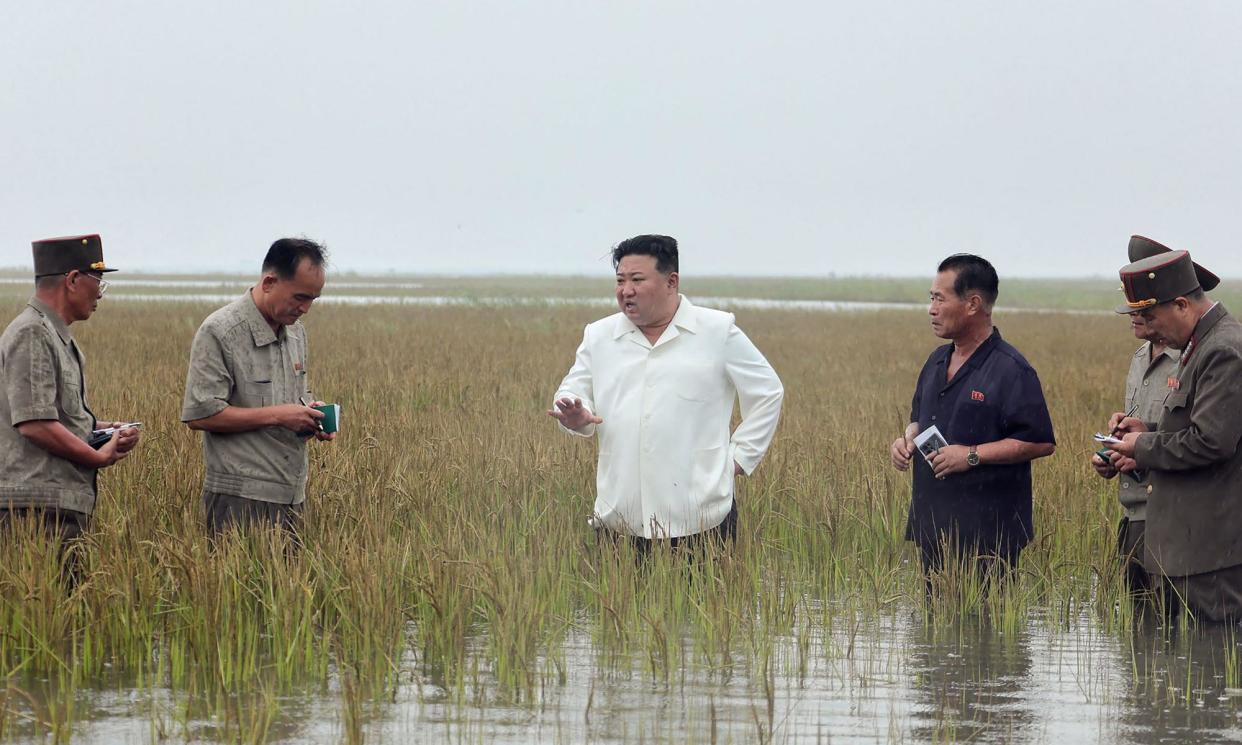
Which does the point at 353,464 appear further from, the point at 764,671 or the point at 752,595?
the point at 764,671

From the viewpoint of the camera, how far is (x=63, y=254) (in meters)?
4.76

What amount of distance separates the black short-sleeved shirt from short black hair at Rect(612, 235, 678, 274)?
1188 millimetres

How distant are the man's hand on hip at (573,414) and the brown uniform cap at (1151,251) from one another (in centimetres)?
234

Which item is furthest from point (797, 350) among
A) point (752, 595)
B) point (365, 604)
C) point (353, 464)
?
point (365, 604)

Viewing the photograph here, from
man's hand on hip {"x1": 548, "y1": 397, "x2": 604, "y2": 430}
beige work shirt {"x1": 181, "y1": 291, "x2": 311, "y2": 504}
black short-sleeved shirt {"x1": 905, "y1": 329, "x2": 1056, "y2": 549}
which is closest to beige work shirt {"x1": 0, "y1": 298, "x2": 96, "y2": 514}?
beige work shirt {"x1": 181, "y1": 291, "x2": 311, "y2": 504}

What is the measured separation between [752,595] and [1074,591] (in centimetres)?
164

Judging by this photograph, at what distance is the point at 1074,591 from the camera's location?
20.6 ft

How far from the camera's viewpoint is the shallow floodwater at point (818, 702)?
13.7ft

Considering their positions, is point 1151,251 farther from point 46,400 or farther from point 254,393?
point 46,400

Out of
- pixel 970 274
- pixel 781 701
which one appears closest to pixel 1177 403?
pixel 970 274

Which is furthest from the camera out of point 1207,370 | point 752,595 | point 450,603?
point 752,595

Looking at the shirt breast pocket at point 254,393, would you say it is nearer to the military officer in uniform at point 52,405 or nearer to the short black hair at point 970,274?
the military officer in uniform at point 52,405

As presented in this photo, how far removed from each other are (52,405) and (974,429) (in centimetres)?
348

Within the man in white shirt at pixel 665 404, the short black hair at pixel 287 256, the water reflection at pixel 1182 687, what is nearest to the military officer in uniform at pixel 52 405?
the short black hair at pixel 287 256
